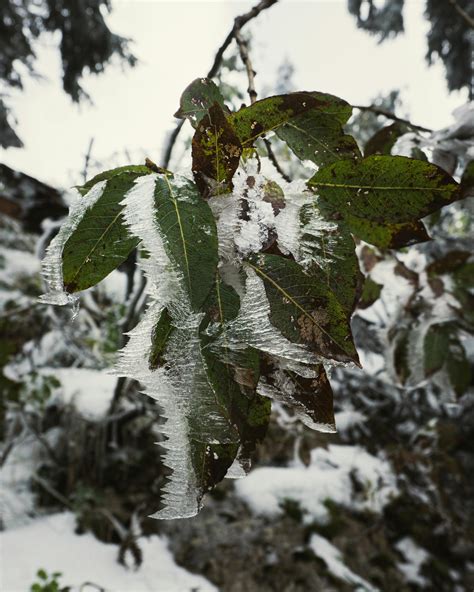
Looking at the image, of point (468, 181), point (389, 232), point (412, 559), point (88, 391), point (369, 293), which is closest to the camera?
point (389, 232)

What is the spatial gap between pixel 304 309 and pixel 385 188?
0.13 meters

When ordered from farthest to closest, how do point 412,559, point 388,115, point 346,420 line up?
point 346,420 → point 412,559 → point 388,115

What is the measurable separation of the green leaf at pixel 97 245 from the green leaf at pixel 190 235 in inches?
1.3

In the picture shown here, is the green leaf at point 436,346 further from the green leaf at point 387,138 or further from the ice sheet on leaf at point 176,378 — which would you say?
the ice sheet on leaf at point 176,378

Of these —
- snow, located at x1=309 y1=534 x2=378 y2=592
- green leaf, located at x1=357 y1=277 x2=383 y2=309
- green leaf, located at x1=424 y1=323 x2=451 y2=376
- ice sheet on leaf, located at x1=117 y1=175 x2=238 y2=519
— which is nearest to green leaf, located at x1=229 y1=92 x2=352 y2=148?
ice sheet on leaf, located at x1=117 y1=175 x2=238 y2=519

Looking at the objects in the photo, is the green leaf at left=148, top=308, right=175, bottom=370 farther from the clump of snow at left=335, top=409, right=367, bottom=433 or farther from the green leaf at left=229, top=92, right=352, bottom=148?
the clump of snow at left=335, top=409, right=367, bottom=433

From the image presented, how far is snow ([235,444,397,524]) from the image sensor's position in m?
2.49

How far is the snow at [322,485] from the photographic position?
2.49 metres

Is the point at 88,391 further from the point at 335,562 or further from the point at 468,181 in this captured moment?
the point at 468,181

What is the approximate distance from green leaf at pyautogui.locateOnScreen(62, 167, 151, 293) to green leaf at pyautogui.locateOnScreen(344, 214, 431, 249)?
199 mm

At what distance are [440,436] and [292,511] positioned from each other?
109cm

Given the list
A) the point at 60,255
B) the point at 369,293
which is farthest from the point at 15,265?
the point at 60,255

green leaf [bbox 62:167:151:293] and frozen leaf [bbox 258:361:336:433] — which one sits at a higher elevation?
green leaf [bbox 62:167:151:293]

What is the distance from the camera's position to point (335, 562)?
224 cm
